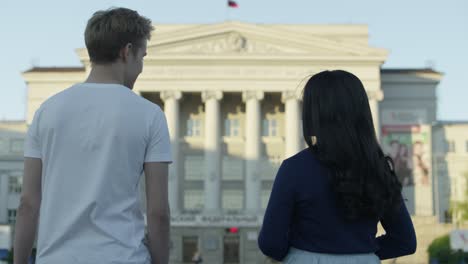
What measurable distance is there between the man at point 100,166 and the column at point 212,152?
5242 centimetres

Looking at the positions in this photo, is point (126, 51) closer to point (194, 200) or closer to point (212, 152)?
point (212, 152)

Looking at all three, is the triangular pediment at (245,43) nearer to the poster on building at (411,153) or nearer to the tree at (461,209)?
the poster on building at (411,153)

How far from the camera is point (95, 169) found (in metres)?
3.46

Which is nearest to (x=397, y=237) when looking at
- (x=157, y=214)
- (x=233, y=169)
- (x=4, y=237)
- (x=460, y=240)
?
(x=157, y=214)

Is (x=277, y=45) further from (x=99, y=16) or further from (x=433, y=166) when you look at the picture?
(x=99, y=16)

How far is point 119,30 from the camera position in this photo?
3.61 meters

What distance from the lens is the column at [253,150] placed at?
5669 cm

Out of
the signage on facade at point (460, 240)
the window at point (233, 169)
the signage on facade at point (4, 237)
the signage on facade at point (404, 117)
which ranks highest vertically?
the signage on facade at point (404, 117)

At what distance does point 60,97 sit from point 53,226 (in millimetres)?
645

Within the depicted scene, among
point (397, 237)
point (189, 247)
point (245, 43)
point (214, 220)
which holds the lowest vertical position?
point (189, 247)

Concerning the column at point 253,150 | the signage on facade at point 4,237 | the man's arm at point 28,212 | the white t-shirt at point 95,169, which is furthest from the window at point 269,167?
the white t-shirt at point 95,169

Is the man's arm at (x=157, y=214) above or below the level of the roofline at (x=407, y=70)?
below

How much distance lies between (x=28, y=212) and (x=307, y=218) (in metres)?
1.42

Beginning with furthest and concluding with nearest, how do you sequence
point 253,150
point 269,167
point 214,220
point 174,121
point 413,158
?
1. point 269,167
2. point 413,158
3. point 174,121
4. point 253,150
5. point 214,220
